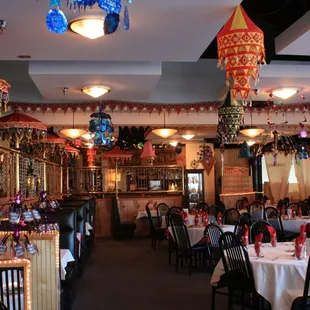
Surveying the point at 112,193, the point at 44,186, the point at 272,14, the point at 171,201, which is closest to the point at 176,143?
the point at 171,201

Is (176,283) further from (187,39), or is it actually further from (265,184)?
(265,184)

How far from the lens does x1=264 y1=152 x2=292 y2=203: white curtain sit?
56.5 feet

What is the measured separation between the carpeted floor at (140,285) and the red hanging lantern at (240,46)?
2968mm

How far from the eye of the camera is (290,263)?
4.41 metres

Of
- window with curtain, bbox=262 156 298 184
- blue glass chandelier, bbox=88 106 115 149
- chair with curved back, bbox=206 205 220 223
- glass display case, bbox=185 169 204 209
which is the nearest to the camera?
blue glass chandelier, bbox=88 106 115 149

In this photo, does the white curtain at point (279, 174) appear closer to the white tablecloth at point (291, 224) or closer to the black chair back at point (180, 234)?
the white tablecloth at point (291, 224)

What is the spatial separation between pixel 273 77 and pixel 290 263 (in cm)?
336

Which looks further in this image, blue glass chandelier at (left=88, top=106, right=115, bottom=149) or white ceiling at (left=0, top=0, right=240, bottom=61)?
blue glass chandelier at (left=88, top=106, right=115, bottom=149)

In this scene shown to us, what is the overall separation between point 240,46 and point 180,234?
4.36 meters

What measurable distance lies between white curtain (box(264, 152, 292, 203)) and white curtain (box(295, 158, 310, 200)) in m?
0.35

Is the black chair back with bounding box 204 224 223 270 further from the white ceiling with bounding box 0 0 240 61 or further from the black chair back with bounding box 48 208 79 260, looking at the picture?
the white ceiling with bounding box 0 0 240 61

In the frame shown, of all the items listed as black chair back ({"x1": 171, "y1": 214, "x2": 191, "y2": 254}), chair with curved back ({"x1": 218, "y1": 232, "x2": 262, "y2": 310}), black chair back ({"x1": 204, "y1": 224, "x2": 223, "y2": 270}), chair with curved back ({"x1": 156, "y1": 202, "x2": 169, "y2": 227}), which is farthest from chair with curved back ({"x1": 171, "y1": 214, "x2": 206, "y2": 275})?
chair with curved back ({"x1": 156, "y1": 202, "x2": 169, "y2": 227})

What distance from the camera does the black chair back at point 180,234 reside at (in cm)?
777

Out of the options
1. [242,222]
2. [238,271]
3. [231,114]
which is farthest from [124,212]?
[238,271]
